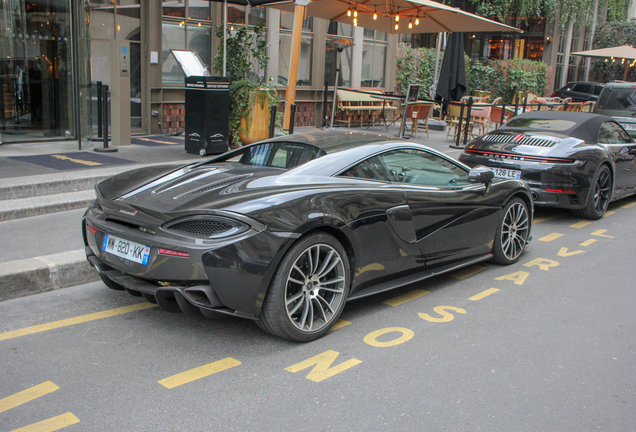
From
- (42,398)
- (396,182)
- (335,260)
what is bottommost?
(42,398)

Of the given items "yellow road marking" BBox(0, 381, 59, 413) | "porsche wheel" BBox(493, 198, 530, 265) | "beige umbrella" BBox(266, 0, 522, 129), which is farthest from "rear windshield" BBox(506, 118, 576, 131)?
"yellow road marking" BBox(0, 381, 59, 413)

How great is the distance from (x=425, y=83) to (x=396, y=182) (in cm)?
1759

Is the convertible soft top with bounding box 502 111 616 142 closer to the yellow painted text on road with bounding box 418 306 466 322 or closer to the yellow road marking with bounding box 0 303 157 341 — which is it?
the yellow painted text on road with bounding box 418 306 466 322

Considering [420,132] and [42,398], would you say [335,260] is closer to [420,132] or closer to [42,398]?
[42,398]

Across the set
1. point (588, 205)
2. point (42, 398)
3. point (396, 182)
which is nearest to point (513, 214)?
point (396, 182)

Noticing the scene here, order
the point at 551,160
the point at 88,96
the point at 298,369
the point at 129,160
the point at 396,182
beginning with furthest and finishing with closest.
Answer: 1. the point at 88,96
2. the point at 129,160
3. the point at 551,160
4. the point at 396,182
5. the point at 298,369

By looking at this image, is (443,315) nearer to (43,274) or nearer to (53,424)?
(53,424)

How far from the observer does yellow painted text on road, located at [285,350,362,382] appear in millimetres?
3414

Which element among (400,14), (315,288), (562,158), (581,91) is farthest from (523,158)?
(581,91)

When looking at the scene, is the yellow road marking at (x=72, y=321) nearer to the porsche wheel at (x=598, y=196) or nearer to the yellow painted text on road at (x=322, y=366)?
the yellow painted text on road at (x=322, y=366)

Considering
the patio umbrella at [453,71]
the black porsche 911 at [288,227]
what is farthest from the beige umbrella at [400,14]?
the black porsche 911 at [288,227]

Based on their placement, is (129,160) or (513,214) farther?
(129,160)

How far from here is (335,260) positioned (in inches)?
153

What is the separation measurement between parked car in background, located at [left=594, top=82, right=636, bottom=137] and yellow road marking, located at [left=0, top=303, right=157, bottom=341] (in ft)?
41.9
